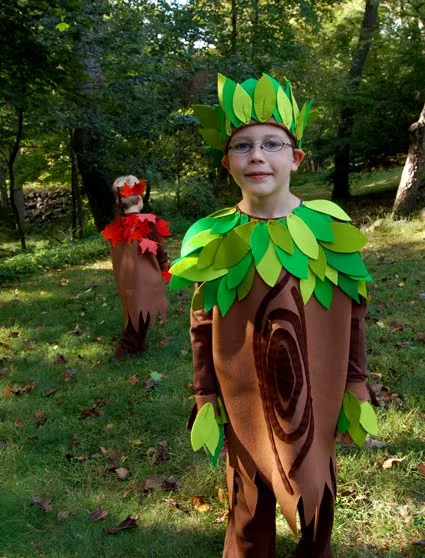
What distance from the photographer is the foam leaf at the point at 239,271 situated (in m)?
1.86

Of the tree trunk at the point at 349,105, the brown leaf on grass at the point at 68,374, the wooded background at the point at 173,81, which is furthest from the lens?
the tree trunk at the point at 349,105

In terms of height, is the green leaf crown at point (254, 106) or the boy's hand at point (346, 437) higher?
the green leaf crown at point (254, 106)

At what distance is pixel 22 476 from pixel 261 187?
288cm

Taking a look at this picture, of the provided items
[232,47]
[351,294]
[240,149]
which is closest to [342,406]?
[351,294]

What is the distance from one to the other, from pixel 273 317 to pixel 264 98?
0.80 m

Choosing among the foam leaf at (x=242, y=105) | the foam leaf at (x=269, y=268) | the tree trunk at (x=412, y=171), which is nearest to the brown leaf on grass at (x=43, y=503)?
the foam leaf at (x=269, y=268)

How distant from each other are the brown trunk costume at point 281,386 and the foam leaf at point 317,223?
8.1 inches

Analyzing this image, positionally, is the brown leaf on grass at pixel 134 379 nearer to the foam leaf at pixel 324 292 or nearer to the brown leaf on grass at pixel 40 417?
the brown leaf on grass at pixel 40 417

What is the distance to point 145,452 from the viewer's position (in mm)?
3756

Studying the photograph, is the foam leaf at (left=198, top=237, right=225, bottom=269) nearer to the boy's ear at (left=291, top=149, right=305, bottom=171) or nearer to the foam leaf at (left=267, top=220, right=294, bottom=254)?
the foam leaf at (left=267, top=220, right=294, bottom=254)

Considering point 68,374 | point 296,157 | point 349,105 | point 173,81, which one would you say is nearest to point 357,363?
point 296,157

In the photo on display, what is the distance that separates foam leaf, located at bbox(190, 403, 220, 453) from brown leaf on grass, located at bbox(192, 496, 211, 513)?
1.30 m

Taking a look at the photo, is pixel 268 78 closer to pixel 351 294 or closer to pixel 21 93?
pixel 351 294

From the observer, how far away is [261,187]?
184 centimetres
